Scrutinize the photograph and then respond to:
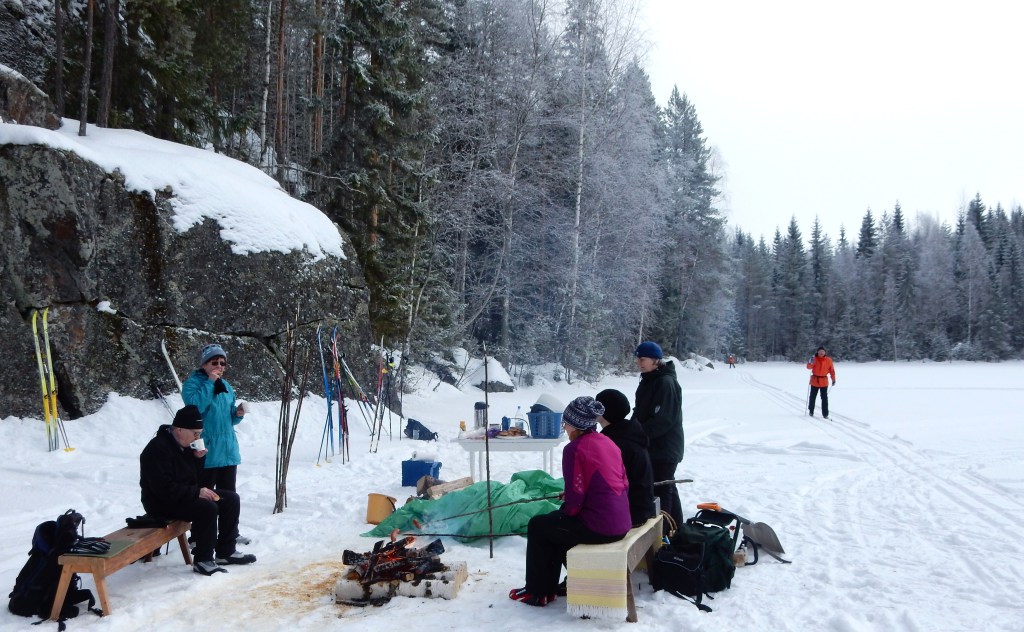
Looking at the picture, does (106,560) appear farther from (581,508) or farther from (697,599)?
(697,599)

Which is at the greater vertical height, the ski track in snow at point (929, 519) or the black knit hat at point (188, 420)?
the black knit hat at point (188, 420)

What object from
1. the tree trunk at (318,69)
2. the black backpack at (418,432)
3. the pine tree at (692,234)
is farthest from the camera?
the pine tree at (692,234)

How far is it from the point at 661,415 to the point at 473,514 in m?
1.83

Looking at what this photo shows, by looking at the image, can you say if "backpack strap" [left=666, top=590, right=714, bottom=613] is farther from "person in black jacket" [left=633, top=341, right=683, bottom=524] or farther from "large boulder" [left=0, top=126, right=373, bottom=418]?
"large boulder" [left=0, top=126, right=373, bottom=418]

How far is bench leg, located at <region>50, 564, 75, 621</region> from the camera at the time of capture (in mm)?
3688

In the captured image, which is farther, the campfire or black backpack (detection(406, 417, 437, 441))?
black backpack (detection(406, 417, 437, 441))

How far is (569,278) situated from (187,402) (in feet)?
56.8

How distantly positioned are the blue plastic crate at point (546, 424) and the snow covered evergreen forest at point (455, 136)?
315 inches

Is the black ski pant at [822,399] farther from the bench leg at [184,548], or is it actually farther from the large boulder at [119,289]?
the bench leg at [184,548]

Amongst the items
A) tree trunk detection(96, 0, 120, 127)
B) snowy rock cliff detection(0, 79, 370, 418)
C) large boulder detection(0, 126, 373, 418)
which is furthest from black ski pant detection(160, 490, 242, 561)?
tree trunk detection(96, 0, 120, 127)

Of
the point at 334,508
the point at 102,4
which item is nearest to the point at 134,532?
the point at 334,508

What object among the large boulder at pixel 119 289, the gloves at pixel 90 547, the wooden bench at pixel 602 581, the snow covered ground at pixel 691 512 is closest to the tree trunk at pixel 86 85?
the large boulder at pixel 119 289

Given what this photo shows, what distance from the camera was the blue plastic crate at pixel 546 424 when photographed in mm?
7039

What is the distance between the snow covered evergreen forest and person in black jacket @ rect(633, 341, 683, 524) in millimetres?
9993
